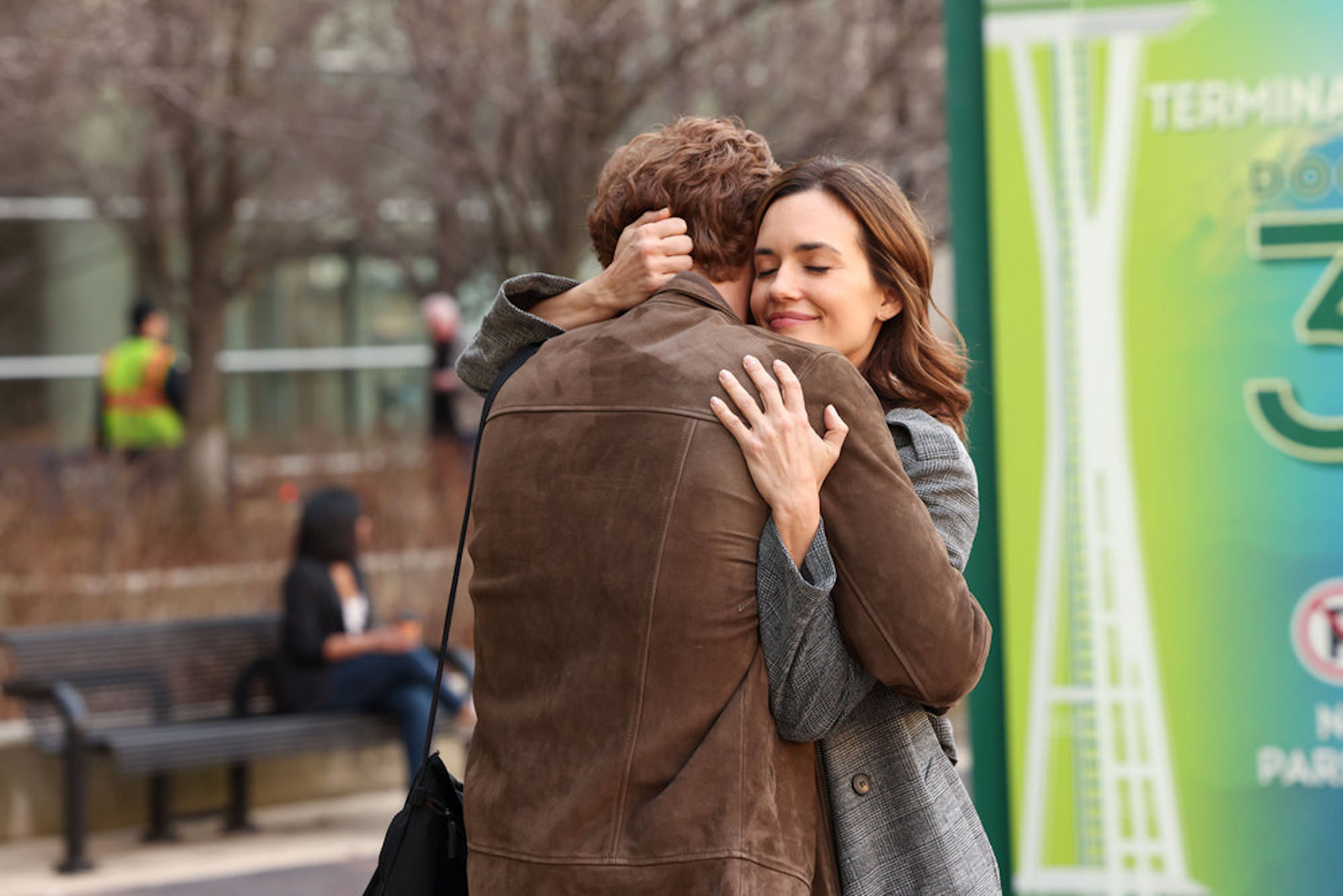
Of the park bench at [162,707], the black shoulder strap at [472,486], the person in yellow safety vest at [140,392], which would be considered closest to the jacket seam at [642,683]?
the black shoulder strap at [472,486]

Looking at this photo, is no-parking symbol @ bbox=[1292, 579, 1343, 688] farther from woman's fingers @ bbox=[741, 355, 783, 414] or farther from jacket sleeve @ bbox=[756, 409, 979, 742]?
woman's fingers @ bbox=[741, 355, 783, 414]

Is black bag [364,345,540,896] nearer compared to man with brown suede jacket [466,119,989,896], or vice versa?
man with brown suede jacket [466,119,989,896]

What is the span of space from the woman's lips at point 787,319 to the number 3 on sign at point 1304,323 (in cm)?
131

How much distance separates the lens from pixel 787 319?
8.00ft

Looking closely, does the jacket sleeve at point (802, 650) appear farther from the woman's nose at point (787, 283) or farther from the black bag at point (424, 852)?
the black bag at point (424, 852)

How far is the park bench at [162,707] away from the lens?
21.3 feet

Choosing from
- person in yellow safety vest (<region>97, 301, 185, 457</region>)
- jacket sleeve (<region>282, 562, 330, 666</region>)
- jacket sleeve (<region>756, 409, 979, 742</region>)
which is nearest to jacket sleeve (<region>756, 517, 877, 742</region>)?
jacket sleeve (<region>756, 409, 979, 742</region>)

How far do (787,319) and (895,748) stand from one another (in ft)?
2.00

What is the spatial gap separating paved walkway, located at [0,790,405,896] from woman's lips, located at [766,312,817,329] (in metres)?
4.09

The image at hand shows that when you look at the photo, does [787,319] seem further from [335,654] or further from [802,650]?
[335,654]

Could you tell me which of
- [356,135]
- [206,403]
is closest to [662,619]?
[356,135]

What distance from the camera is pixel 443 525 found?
10.3 m

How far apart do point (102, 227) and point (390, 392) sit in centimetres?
378

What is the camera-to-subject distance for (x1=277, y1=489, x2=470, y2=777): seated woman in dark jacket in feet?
23.3
